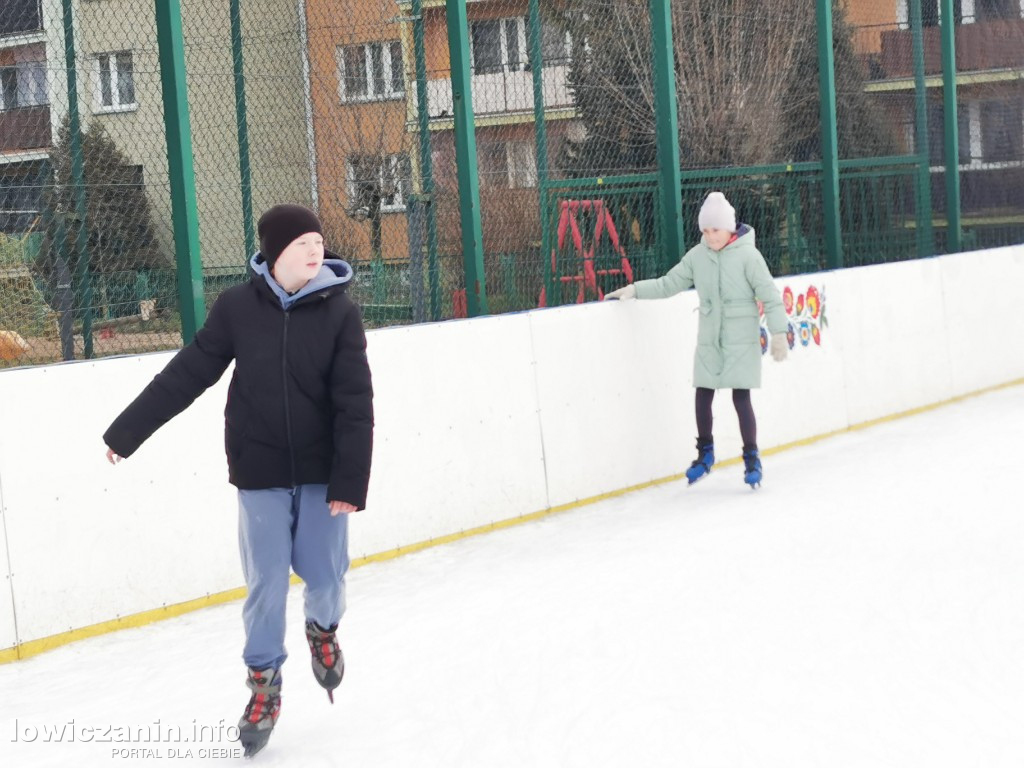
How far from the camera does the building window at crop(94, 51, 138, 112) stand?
820 cm

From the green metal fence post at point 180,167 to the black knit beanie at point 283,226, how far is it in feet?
7.83

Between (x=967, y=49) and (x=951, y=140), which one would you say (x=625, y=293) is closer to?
(x=951, y=140)

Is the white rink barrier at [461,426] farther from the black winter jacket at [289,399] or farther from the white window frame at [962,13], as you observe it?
the white window frame at [962,13]

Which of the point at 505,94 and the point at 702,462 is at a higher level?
the point at 505,94

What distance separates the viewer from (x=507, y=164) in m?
8.46

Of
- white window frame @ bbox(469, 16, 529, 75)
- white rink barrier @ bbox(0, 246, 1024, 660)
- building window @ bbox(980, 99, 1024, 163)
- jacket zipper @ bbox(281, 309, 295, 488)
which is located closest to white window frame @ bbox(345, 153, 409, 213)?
white window frame @ bbox(469, 16, 529, 75)

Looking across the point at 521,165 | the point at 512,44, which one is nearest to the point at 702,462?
the point at 521,165

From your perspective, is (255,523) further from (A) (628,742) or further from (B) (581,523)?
(B) (581,523)

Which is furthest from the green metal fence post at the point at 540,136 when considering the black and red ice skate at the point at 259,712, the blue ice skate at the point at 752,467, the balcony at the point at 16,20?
the black and red ice skate at the point at 259,712

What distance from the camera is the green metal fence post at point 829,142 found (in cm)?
1073

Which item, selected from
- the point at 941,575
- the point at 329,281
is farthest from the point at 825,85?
the point at 329,281

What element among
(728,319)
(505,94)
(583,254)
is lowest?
(728,319)

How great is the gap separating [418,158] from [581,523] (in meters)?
2.06

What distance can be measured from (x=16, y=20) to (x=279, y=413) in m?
4.17
